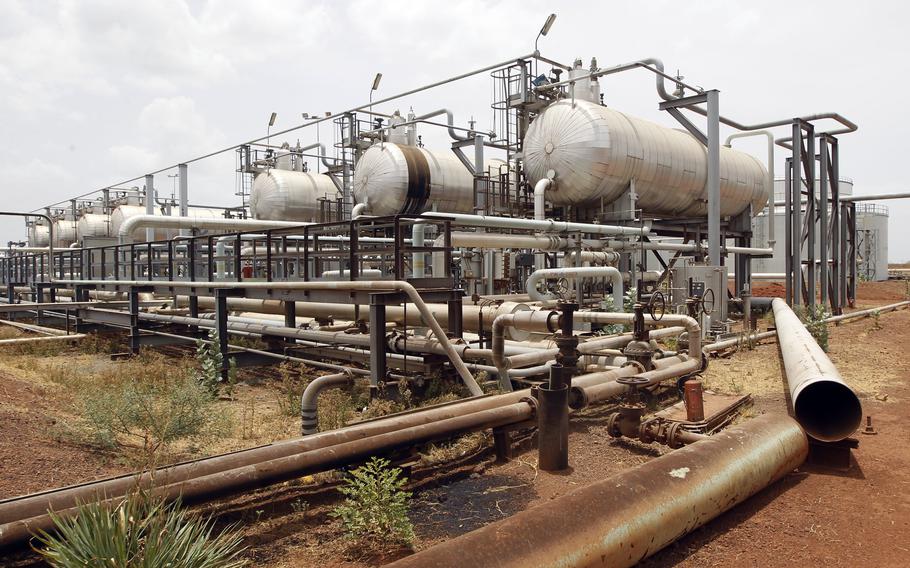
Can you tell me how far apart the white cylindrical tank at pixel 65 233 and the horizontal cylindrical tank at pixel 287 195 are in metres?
22.0

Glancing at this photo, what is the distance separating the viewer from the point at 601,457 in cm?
568

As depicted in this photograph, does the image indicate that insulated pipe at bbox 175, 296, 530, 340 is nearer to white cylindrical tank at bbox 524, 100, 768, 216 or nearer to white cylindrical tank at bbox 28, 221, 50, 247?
white cylindrical tank at bbox 524, 100, 768, 216

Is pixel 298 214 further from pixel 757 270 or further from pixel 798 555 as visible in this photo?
pixel 757 270

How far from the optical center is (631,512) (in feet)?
11.5

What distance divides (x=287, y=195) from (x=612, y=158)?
14235 millimetres

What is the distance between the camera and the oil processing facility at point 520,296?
13.4ft

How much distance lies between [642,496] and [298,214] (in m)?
23.7

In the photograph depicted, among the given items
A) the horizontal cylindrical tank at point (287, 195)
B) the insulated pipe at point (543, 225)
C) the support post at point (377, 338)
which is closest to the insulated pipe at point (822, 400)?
the support post at point (377, 338)

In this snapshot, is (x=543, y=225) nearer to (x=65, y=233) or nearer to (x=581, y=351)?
(x=581, y=351)

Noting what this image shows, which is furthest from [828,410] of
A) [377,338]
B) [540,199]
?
[540,199]

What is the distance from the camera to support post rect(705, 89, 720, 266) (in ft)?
49.1

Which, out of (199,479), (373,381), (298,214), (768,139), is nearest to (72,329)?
(298,214)

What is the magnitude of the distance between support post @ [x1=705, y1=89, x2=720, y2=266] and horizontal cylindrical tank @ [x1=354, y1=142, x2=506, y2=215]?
7.54 m

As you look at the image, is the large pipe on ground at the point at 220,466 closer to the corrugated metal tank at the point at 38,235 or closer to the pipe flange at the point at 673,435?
the pipe flange at the point at 673,435
